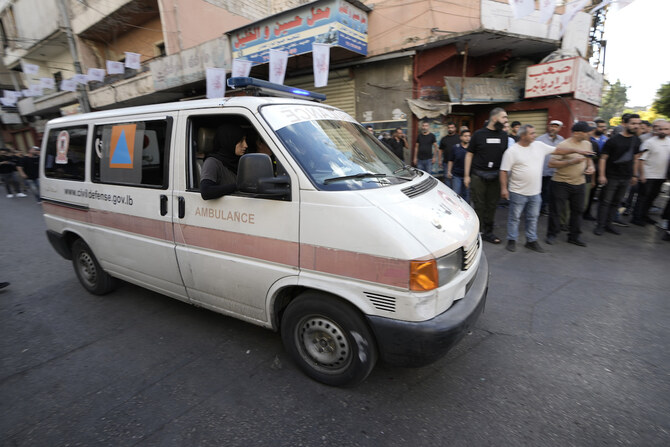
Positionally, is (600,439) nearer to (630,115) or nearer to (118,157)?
(118,157)

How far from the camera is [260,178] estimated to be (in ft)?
7.24

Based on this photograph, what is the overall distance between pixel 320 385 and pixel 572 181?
16.9 feet

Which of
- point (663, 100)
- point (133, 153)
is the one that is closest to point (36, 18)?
point (133, 153)

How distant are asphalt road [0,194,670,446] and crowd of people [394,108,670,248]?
1589mm

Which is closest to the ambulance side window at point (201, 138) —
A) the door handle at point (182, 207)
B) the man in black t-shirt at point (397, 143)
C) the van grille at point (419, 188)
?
the door handle at point (182, 207)

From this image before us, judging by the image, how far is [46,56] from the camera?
2272 cm

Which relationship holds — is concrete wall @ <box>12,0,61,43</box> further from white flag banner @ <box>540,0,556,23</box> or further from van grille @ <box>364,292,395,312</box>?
van grille @ <box>364,292,395,312</box>

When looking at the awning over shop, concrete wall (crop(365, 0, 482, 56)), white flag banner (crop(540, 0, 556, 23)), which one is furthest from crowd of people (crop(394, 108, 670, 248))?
concrete wall (crop(365, 0, 482, 56))

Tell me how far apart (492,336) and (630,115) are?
5502 millimetres

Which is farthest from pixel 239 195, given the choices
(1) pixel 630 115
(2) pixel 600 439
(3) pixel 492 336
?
(1) pixel 630 115

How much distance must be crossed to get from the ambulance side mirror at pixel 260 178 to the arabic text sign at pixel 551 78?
10234mm

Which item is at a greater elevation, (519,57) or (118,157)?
(519,57)

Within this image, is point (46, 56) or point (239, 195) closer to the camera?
point (239, 195)

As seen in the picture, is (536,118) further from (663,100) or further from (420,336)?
(663,100)
